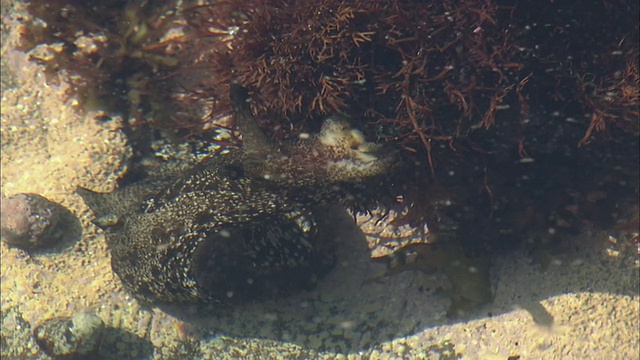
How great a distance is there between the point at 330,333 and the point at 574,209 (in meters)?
2.46

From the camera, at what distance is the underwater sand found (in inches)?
165

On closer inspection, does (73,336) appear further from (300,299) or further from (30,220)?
(300,299)

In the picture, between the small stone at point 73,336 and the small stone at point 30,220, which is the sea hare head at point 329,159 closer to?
the small stone at point 73,336

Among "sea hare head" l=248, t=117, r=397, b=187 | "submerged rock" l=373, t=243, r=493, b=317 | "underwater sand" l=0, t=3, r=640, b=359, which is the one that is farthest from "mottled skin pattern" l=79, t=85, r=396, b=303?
"submerged rock" l=373, t=243, r=493, b=317

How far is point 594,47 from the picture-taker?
393 cm

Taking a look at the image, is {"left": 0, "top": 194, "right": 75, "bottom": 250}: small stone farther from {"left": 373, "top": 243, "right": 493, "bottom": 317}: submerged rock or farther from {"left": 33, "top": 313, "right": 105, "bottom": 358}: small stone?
{"left": 373, "top": 243, "right": 493, "bottom": 317}: submerged rock

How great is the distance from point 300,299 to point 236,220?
114cm

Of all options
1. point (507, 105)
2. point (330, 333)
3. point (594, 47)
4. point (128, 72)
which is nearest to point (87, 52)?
point (128, 72)

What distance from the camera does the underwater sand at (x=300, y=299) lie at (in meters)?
4.18

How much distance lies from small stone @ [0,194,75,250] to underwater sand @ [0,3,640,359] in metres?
0.16

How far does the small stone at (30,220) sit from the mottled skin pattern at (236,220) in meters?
0.40

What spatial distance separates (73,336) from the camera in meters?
4.80

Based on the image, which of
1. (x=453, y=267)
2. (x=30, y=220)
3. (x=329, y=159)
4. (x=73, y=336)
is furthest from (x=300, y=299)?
(x=30, y=220)

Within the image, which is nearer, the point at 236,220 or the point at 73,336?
the point at 236,220
